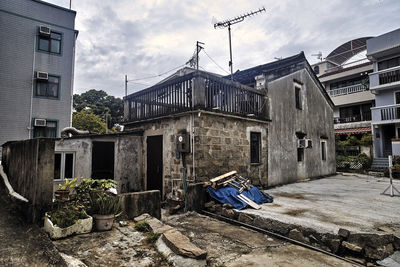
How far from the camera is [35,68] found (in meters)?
12.5

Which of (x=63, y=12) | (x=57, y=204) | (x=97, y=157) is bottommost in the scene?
(x=57, y=204)

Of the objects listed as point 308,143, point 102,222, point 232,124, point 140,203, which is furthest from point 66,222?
point 308,143

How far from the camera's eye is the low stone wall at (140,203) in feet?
16.0

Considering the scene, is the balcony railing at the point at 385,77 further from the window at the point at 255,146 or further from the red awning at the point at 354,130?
the window at the point at 255,146

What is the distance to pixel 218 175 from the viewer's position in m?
7.28

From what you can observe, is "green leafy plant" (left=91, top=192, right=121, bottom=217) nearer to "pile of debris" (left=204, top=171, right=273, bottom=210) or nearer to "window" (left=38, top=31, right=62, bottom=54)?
"pile of debris" (left=204, top=171, right=273, bottom=210)

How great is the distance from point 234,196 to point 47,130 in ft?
38.2

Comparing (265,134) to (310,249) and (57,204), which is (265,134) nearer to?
(310,249)

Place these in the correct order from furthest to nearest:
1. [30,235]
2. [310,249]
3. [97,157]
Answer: [97,157] < [310,249] < [30,235]

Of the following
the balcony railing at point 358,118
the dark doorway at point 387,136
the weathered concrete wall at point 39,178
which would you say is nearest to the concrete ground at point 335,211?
the weathered concrete wall at point 39,178

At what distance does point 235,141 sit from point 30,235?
20.3ft

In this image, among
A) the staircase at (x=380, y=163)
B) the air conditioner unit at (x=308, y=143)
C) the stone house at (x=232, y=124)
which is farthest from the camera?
the staircase at (x=380, y=163)

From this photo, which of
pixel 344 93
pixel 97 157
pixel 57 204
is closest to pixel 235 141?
pixel 97 157

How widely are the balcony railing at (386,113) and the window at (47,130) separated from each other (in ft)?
73.3
